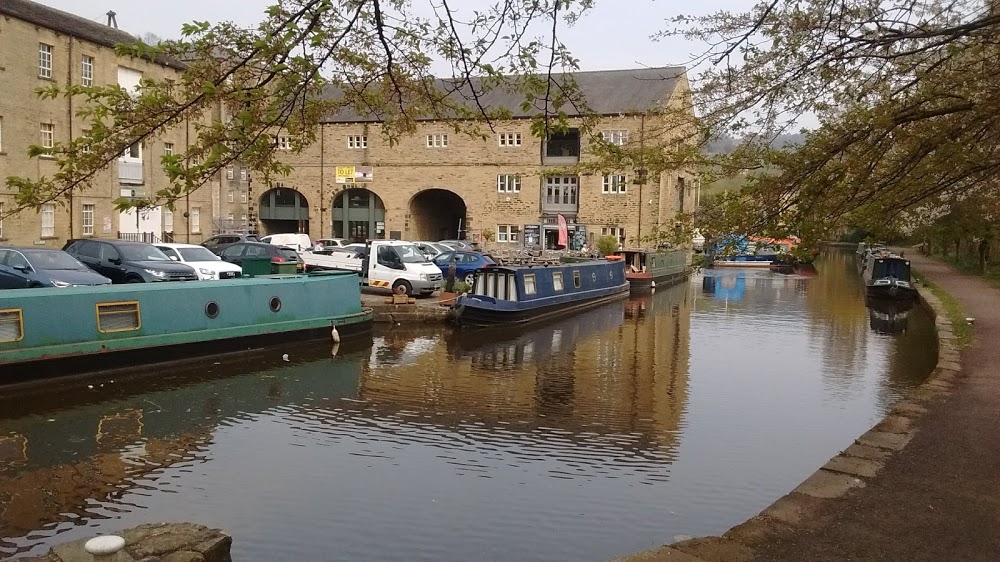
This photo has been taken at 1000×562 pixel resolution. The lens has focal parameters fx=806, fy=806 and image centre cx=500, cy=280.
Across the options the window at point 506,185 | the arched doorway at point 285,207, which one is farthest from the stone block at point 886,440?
the arched doorway at point 285,207

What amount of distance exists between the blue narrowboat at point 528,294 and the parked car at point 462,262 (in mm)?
2959

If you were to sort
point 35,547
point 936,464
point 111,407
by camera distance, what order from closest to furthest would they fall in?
point 35,547 → point 936,464 → point 111,407

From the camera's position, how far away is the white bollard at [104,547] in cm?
438

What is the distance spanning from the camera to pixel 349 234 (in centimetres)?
4328

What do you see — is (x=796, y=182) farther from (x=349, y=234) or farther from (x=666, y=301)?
(x=349, y=234)

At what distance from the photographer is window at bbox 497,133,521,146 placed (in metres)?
39.7

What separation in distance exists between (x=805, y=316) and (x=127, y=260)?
1715 centimetres

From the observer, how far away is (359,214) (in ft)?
141

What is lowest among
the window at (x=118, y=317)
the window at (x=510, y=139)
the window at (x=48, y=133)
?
the window at (x=118, y=317)

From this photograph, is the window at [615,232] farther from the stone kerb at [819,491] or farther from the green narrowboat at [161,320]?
the stone kerb at [819,491]

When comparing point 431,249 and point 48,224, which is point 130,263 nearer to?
point 48,224

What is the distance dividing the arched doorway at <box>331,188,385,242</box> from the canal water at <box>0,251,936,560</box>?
27020mm

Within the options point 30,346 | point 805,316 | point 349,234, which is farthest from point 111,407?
point 349,234

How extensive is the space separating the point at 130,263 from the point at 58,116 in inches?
466
